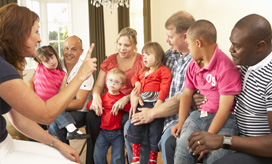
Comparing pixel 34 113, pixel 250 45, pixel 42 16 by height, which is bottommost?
pixel 34 113

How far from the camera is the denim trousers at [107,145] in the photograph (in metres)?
2.70

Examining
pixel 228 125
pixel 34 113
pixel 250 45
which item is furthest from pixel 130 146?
pixel 250 45

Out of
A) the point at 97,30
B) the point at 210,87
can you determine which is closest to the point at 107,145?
the point at 210,87

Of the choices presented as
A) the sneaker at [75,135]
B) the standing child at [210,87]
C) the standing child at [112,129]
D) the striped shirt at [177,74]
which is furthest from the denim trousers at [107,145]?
the standing child at [210,87]

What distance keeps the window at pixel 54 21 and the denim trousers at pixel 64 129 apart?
391 cm

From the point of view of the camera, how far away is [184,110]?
215cm

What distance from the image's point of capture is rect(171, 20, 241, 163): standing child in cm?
179

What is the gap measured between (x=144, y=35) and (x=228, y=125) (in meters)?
5.45

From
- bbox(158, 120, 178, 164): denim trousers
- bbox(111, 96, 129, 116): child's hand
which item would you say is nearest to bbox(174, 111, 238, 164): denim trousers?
bbox(158, 120, 178, 164): denim trousers

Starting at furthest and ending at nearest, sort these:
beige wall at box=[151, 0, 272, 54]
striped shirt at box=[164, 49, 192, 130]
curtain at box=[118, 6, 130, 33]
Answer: curtain at box=[118, 6, 130, 33] → beige wall at box=[151, 0, 272, 54] → striped shirt at box=[164, 49, 192, 130]

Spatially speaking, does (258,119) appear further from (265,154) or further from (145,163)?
(145,163)

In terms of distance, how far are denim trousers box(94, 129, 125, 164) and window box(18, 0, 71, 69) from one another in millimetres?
4223

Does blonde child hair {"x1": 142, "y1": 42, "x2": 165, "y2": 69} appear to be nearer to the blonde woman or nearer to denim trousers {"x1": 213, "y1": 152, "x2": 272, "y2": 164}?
the blonde woman

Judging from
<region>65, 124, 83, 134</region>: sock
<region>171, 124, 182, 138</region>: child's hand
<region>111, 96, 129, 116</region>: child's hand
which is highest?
<region>111, 96, 129, 116</region>: child's hand
